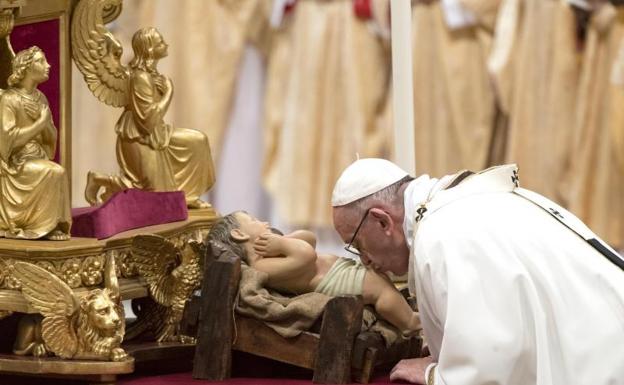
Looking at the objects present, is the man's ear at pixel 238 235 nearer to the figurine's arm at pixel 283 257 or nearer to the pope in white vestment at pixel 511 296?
the figurine's arm at pixel 283 257

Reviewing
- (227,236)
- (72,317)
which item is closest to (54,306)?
(72,317)

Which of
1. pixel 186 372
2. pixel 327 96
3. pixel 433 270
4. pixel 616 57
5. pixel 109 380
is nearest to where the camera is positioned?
pixel 433 270

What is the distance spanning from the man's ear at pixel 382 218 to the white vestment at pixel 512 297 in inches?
4.1

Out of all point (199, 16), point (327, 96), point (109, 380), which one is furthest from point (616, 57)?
point (109, 380)

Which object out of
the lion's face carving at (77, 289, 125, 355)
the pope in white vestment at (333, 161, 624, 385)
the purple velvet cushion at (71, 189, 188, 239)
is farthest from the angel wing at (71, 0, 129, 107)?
the pope in white vestment at (333, 161, 624, 385)

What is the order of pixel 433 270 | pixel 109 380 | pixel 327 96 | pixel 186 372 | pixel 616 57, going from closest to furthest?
1. pixel 433 270
2. pixel 109 380
3. pixel 186 372
4. pixel 616 57
5. pixel 327 96

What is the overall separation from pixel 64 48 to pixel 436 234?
156 cm

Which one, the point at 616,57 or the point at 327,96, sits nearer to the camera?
the point at 616,57

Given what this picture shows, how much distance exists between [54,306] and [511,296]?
1348 mm

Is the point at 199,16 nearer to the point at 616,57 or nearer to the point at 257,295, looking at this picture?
the point at 616,57

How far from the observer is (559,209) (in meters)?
4.41

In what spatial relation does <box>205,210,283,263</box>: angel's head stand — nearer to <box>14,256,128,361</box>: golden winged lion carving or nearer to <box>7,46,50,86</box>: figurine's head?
<box>14,256,128,361</box>: golden winged lion carving

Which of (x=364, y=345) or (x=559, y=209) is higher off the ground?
(x=559, y=209)

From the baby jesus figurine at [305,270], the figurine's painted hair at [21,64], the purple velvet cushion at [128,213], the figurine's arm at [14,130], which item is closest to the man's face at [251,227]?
the baby jesus figurine at [305,270]
